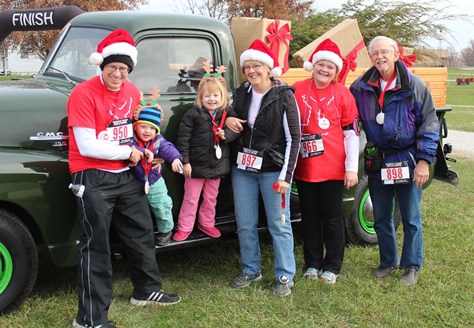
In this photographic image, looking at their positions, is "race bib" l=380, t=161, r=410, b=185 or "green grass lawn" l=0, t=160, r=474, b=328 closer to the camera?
"green grass lawn" l=0, t=160, r=474, b=328

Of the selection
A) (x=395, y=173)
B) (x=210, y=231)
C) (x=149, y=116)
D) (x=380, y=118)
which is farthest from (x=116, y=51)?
(x=395, y=173)

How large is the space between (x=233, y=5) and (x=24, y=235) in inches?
715

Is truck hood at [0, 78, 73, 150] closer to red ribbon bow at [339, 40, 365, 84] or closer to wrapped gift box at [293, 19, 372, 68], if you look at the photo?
wrapped gift box at [293, 19, 372, 68]

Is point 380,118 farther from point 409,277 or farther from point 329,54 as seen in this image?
point 409,277

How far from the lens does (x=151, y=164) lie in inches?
142

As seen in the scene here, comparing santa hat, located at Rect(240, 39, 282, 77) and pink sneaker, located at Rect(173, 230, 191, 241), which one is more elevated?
santa hat, located at Rect(240, 39, 282, 77)

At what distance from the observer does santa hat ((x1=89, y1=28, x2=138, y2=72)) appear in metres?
3.27

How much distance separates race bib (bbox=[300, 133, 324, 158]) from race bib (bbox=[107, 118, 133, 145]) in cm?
130

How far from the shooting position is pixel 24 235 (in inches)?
134

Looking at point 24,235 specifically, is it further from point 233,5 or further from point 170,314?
point 233,5

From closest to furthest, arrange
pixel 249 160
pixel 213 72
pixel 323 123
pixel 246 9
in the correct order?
pixel 249 160
pixel 323 123
pixel 213 72
pixel 246 9

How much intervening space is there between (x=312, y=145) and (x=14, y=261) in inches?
85.0

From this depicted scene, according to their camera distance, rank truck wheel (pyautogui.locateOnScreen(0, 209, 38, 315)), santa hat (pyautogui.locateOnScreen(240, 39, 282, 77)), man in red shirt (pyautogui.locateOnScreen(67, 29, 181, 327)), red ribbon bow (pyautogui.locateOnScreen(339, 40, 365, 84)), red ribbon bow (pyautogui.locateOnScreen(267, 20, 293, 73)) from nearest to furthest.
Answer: man in red shirt (pyautogui.locateOnScreen(67, 29, 181, 327))
truck wheel (pyautogui.locateOnScreen(0, 209, 38, 315))
santa hat (pyautogui.locateOnScreen(240, 39, 282, 77))
red ribbon bow (pyautogui.locateOnScreen(267, 20, 293, 73))
red ribbon bow (pyautogui.locateOnScreen(339, 40, 365, 84))

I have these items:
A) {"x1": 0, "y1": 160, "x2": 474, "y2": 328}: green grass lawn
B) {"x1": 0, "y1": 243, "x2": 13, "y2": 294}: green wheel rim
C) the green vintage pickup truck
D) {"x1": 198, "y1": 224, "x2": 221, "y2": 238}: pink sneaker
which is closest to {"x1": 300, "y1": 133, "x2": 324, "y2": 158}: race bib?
the green vintage pickup truck
